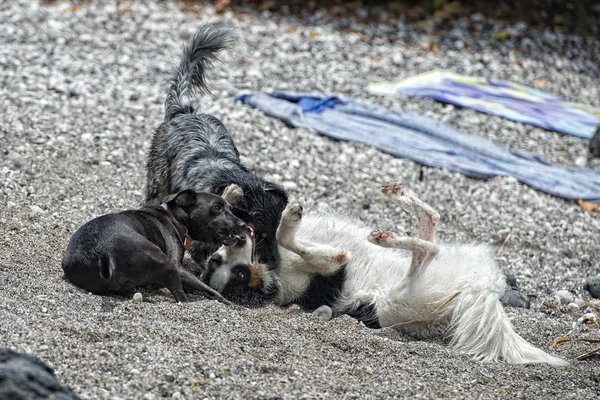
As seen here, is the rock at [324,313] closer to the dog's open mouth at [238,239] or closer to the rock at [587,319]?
the dog's open mouth at [238,239]

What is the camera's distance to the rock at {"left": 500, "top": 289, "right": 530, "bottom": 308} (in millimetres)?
6012

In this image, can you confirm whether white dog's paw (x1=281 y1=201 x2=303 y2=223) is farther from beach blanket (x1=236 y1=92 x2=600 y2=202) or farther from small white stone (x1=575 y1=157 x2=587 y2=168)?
small white stone (x1=575 y1=157 x2=587 y2=168)

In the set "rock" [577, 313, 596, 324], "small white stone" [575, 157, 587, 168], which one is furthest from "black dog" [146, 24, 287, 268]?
"small white stone" [575, 157, 587, 168]

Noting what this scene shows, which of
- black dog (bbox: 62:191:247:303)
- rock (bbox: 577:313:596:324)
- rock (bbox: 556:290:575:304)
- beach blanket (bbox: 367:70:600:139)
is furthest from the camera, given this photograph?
beach blanket (bbox: 367:70:600:139)

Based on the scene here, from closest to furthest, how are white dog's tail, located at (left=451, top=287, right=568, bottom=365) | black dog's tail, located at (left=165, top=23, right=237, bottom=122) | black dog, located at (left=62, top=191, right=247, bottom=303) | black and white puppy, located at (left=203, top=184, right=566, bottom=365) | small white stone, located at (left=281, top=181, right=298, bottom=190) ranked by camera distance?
black dog, located at (left=62, top=191, right=247, bottom=303)
white dog's tail, located at (left=451, top=287, right=568, bottom=365)
black and white puppy, located at (left=203, top=184, right=566, bottom=365)
black dog's tail, located at (left=165, top=23, right=237, bottom=122)
small white stone, located at (left=281, top=181, right=298, bottom=190)

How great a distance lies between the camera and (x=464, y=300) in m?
5.18

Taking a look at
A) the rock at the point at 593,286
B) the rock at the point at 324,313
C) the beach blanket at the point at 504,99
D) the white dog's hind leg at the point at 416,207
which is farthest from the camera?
the beach blanket at the point at 504,99

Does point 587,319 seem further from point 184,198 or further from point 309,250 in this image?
point 184,198

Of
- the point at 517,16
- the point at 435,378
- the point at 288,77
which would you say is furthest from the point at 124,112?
the point at 517,16

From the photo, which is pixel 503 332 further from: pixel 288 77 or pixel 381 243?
pixel 288 77

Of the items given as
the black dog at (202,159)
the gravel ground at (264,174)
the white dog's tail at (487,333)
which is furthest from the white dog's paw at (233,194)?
the white dog's tail at (487,333)

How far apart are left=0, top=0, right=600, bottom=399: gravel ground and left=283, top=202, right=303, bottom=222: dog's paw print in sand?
611 mm

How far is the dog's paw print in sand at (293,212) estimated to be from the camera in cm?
525

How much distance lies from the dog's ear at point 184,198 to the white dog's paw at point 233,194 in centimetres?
24
